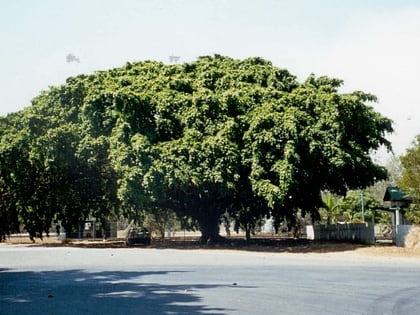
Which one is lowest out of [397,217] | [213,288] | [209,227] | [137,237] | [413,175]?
[213,288]

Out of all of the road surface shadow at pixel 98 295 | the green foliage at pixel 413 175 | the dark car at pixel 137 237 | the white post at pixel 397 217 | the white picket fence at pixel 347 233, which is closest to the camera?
the road surface shadow at pixel 98 295

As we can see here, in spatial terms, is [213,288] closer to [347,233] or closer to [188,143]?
[188,143]

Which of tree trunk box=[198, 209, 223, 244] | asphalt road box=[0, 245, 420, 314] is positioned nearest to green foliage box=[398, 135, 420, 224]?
asphalt road box=[0, 245, 420, 314]

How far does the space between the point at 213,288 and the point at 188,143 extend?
16.3m

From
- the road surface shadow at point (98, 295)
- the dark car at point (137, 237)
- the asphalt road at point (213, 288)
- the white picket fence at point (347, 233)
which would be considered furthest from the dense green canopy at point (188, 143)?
the road surface shadow at point (98, 295)

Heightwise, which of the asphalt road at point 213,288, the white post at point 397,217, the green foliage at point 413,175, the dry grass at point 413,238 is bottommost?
the asphalt road at point 213,288

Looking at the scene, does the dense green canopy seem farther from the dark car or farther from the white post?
the white post

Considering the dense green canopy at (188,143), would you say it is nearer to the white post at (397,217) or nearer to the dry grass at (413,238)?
the white post at (397,217)

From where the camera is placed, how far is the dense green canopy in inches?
1101

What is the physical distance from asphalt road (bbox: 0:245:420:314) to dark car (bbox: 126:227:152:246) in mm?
16613

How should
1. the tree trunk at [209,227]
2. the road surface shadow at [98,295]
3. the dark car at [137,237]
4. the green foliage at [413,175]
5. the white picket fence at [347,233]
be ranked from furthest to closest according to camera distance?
1. the dark car at [137,237]
2. the tree trunk at [209,227]
3. the white picket fence at [347,233]
4. the green foliage at [413,175]
5. the road surface shadow at [98,295]

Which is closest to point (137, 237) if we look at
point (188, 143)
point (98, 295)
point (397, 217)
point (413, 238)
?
point (188, 143)

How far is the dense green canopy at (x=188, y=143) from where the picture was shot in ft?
91.7

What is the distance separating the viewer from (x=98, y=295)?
463 inches
